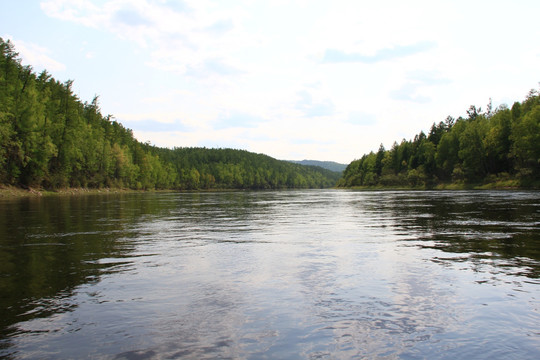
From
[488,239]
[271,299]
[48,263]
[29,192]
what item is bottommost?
[488,239]

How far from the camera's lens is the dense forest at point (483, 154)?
92.6 metres

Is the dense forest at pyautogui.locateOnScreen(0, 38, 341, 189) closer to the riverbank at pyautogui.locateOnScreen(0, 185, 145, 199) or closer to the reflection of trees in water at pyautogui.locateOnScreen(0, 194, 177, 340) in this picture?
the riverbank at pyautogui.locateOnScreen(0, 185, 145, 199)

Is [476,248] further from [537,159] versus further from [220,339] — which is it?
[537,159]

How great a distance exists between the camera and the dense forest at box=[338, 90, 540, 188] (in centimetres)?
9262

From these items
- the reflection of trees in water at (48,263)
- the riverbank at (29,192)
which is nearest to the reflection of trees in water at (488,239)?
the reflection of trees in water at (48,263)

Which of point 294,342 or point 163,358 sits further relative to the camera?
point 294,342

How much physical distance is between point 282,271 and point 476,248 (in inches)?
332

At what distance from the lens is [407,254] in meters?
13.8

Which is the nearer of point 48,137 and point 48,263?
point 48,263

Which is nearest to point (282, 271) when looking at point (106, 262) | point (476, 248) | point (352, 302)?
point (352, 302)

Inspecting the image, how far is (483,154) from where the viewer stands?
390ft

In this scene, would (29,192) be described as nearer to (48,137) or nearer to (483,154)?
(48,137)

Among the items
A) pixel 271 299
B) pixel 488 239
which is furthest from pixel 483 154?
pixel 271 299

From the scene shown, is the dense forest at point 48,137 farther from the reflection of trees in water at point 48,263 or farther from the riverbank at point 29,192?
the reflection of trees in water at point 48,263
